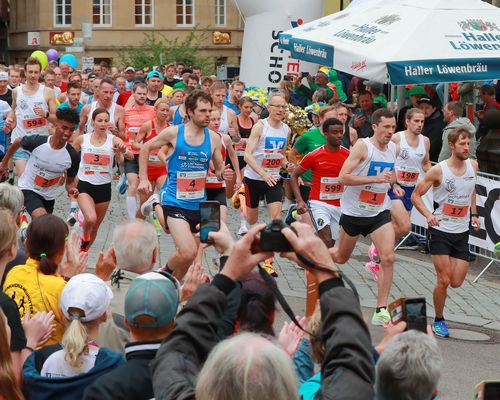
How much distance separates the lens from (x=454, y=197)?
1029 centimetres

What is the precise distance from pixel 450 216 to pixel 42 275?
5.28m

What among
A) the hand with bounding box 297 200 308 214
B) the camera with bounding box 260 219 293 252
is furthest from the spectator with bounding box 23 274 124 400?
the hand with bounding box 297 200 308 214

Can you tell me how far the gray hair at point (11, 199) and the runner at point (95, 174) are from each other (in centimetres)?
462

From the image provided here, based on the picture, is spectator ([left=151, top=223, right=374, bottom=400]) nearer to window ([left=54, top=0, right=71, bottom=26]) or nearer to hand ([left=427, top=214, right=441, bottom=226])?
hand ([left=427, top=214, right=441, bottom=226])

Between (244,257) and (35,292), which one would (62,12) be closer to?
(35,292)

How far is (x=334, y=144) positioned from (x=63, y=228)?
5879 millimetres

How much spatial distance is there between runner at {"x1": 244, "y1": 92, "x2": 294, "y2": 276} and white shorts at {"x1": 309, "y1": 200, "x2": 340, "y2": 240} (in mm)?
1236

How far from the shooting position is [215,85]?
15.9 metres

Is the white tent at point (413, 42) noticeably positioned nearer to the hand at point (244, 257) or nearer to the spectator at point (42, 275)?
the spectator at point (42, 275)

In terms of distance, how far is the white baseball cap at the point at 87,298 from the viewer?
500 cm

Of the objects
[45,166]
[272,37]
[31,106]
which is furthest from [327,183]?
[272,37]

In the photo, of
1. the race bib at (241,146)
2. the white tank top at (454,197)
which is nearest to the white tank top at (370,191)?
the white tank top at (454,197)

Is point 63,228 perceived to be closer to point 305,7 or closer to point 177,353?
point 177,353

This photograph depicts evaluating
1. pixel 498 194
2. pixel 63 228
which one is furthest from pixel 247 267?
pixel 498 194
